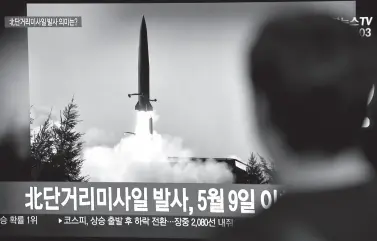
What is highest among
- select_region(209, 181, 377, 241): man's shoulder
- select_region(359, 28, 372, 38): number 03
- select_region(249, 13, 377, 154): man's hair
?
select_region(359, 28, 372, 38): number 03

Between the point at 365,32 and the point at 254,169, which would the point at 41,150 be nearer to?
the point at 254,169

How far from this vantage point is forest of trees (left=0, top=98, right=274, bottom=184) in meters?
2.52

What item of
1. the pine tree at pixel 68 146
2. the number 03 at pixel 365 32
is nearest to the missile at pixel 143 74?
the pine tree at pixel 68 146

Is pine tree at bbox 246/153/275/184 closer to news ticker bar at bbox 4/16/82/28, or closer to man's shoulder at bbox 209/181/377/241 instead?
man's shoulder at bbox 209/181/377/241

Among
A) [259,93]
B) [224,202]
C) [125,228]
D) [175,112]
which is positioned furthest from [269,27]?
[125,228]

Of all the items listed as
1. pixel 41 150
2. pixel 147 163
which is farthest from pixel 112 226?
pixel 41 150

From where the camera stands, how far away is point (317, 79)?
2426mm

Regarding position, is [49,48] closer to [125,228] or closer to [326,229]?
[125,228]

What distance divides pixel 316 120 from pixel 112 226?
0.77 metres

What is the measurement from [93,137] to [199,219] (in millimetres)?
447

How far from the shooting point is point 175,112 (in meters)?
2.48

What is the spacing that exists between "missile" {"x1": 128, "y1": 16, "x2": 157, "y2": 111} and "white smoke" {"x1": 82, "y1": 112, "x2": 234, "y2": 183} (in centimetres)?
3

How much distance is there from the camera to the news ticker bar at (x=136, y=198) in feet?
8.10

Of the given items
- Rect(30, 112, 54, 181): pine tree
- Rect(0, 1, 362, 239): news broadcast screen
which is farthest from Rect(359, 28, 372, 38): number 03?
Rect(30, 112, 54, 181): pine tree
